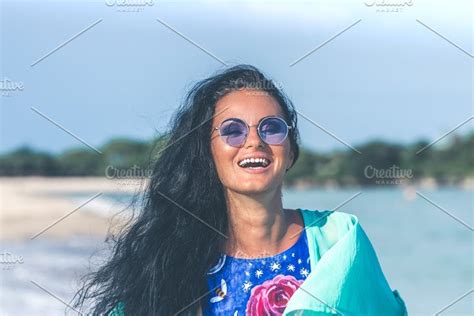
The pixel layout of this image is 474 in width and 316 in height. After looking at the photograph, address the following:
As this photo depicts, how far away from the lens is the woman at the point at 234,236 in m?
3.41

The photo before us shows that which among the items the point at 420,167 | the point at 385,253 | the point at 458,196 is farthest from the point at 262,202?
the point at 420,167

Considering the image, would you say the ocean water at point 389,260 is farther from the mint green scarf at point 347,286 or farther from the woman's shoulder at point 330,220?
the mint green scarf at point 347,286

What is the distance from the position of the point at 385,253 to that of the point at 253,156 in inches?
514

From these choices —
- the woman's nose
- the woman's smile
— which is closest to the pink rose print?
the woman's smile

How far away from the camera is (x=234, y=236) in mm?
3600

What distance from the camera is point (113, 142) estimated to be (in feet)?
68.4

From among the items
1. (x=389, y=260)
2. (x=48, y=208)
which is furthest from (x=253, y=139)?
(x=48, y=208)

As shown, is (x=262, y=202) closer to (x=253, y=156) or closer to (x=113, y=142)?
(x=253, y=156)

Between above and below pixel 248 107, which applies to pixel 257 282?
below

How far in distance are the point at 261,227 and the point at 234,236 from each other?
0.11 metres

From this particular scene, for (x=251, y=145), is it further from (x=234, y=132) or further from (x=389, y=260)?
(x=389, y=260)

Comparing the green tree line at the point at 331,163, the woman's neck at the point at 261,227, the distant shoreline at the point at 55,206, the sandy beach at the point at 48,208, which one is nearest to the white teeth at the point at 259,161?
the woman's neck at the point at 261,227

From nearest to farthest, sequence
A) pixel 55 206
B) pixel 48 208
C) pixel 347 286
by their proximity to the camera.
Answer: pixel 347 286 → pixel 48 208 → pixel 55 206

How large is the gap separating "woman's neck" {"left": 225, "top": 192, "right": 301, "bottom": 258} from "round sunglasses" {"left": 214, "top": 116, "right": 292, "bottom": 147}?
0.18 meters
